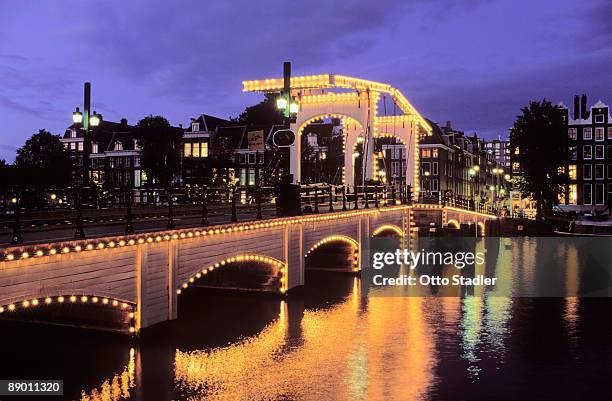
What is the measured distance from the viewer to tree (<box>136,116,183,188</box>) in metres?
60.8

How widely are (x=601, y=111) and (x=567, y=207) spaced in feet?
38.9

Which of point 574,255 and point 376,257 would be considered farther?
point 574,255

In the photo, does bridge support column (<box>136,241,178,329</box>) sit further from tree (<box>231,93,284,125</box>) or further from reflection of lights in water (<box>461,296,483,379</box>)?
tree (<box>231,93,284,125</box>)

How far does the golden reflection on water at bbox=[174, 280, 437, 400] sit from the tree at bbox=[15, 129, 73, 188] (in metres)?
29.8

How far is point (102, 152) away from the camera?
257ft

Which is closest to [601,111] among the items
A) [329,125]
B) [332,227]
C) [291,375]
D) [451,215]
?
[329,125]

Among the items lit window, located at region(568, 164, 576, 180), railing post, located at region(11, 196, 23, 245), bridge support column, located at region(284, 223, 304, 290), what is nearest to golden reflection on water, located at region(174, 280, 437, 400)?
bridge support column, located at region(284, 223, 304, 290)

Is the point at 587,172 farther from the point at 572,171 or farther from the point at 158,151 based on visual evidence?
the point at 158,151

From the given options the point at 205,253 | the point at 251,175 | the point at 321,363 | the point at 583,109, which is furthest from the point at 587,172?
the point at 321,363

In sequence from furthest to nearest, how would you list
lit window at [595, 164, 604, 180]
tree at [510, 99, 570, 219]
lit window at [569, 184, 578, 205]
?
lit window at [569, 184, 578, 205] < lit window at [595, 164, 604, 180] < tree at [510, 99, 570, 219]

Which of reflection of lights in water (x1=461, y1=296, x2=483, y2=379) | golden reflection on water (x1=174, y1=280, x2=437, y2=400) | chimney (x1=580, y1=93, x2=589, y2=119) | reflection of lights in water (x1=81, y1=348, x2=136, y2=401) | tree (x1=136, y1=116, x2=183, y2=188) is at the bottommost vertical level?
reflection of lights in water (x1=461, y1=296, x2=483, y2=379)

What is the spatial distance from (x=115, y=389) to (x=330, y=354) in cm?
533

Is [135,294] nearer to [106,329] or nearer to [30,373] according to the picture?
[106,329]

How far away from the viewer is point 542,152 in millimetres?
66750
